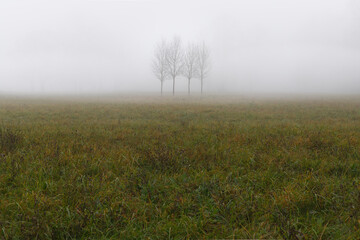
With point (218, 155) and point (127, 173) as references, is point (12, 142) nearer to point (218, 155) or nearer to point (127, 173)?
point (127, 173)

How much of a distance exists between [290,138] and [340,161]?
5.48ft

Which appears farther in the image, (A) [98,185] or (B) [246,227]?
(A) [98,185]

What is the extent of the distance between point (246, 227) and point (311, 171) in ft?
6.54

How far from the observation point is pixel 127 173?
9.96 feet

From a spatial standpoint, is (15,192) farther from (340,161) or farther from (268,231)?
(340,161)

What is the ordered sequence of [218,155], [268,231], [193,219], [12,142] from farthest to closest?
[12,142] → [218,155] → [193,219] → [268,231]

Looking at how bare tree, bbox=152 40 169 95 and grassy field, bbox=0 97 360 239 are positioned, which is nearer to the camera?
grassy field, bbox=0 97 360 239

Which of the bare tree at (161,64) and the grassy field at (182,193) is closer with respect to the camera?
the grassy field at (182,193)

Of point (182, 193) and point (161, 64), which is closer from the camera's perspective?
point (182, 193)

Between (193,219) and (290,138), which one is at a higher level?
(290,138)

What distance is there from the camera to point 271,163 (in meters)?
3.38

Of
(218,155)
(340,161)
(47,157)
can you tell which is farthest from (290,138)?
(47,157)

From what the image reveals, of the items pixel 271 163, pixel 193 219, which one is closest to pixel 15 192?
pixel 193 219

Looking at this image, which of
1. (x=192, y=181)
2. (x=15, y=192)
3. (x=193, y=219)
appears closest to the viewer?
(x=193, y=219)
